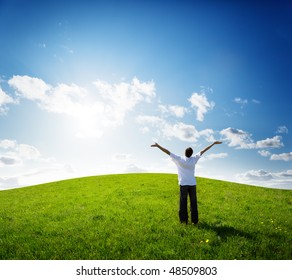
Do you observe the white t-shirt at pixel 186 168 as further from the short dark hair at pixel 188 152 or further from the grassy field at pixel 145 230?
the grassy field at pixel 145 230

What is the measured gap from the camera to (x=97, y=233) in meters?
12.4

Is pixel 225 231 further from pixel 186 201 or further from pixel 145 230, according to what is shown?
pixel 145 230

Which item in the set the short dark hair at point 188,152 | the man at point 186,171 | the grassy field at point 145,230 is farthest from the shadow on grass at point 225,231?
the short dark hair at point 188,152

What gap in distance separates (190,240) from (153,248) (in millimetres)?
1654

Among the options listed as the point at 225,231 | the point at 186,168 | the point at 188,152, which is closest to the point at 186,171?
the point at 186,168

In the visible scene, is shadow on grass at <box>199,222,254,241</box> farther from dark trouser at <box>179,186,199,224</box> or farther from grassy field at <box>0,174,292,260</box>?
dark trouser at <box>179,186,199,224</box>

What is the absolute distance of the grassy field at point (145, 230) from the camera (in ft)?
32.8

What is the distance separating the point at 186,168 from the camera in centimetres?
1309

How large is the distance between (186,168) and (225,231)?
10.0 ft

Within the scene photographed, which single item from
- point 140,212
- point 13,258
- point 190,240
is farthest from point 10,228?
point 190,240

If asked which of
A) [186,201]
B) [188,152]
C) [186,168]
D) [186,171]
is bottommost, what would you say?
[186,201]

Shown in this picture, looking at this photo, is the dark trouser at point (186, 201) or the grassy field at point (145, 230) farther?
the dark trouser at point (186, 201)

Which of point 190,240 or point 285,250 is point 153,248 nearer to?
point 190,240

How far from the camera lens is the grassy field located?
32.8ft
